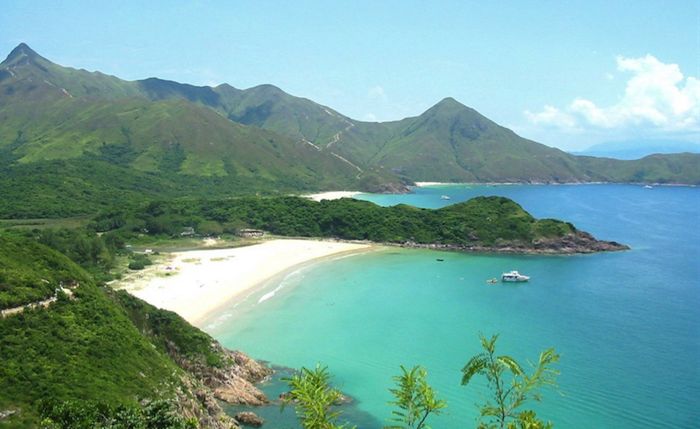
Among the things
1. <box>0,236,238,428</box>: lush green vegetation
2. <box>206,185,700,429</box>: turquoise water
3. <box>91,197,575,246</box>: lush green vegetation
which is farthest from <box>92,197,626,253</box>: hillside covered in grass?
<box>0,236,238,428</box>: lush green vegetation

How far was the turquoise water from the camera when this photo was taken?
140ft

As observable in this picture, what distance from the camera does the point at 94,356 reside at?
34.1 metres

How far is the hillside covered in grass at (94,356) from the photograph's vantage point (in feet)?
96.5

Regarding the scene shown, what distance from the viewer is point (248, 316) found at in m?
64.8

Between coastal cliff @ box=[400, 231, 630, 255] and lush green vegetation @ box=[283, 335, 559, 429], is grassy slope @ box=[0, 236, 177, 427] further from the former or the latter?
coastal cliff @ box=[400, 231, 630, 255]

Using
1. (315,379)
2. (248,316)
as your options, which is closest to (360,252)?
(248,316)

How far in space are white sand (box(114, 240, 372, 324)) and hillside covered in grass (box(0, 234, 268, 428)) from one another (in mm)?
16778

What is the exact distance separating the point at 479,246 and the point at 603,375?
68.8m

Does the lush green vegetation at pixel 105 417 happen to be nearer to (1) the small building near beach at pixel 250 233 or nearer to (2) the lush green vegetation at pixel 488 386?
(2) the lush green vegetation at pixel 488 386

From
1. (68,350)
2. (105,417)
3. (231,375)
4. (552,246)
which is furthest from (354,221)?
(105,417)

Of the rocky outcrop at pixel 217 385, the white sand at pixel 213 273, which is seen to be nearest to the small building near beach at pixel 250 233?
the white sand at pixel 213 273

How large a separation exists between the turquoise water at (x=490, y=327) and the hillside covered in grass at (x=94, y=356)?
5707mm

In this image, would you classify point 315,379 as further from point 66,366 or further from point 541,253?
point 541,253

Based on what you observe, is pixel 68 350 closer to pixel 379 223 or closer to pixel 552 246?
pixel 379 223
